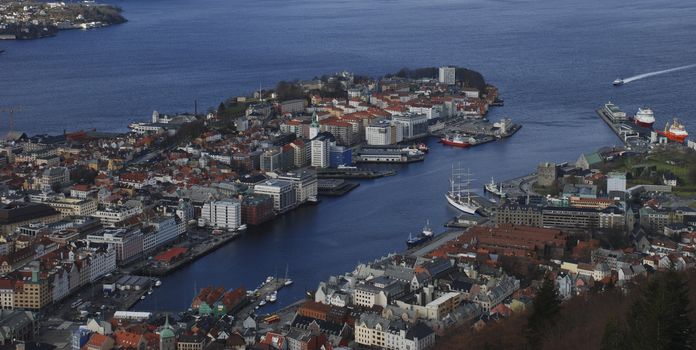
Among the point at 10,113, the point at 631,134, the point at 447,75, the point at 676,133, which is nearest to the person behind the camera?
the point at 676,133

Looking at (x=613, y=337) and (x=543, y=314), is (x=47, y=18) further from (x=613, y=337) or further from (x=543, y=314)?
(x=613, y=337)

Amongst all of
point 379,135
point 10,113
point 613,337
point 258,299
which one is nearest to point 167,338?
point 258,299

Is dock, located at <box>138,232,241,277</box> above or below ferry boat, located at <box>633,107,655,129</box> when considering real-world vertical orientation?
below

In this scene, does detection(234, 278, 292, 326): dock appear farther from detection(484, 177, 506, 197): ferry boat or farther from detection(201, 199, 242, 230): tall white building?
detection(484, 177, 506, 197): ferry boat

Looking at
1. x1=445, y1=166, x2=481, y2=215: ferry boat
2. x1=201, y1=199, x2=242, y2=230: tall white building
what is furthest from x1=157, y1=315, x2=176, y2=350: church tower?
x1=445, y1=166, x2=481, y2=215: ferry boat

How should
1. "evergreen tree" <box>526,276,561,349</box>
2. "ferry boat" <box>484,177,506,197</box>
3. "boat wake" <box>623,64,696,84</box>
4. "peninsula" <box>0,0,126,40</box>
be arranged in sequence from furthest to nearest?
"peninsula" <box>0,0,126,40</box> < "boat wake" <box>623,64,696,84</box> < "ferry boat" <box>484,177,506,197</box> < "evergreen tree" <box>526,276,561,349</box>
